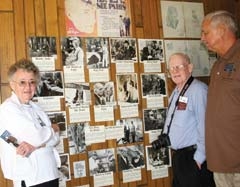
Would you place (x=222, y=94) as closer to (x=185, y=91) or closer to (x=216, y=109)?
(x=216, y=109)

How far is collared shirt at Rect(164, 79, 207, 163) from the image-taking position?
2.38 metres

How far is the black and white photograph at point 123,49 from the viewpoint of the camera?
278 cm

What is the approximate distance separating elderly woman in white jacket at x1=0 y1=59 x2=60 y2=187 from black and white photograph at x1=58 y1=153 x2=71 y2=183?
43 cm

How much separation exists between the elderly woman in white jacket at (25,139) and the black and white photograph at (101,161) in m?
0.58

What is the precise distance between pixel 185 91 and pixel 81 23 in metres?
0.93

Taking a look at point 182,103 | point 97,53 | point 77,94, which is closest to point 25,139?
point 77,94

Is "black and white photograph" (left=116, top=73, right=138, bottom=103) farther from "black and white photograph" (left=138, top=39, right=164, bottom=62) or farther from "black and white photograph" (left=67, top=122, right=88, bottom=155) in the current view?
"black and white photograph" (left=67, top=122, right=88, bottom=155)

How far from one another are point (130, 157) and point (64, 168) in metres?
0.55

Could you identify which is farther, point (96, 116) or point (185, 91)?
point (96, 116)

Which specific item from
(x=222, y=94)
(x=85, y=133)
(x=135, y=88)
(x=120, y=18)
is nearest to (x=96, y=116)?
(x=85, y=133)

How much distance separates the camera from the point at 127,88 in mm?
2814

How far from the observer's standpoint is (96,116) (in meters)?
2.68

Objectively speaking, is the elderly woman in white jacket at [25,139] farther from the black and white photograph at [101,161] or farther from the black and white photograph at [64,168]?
the black and white photograph at [101,161]

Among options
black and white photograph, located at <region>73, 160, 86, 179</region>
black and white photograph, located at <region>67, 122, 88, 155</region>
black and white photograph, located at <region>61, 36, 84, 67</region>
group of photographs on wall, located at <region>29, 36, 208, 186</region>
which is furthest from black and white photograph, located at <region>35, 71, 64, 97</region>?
black and white photograph, located at <region>73, 160, 86, 179</region>
